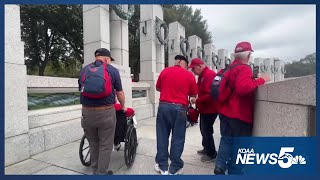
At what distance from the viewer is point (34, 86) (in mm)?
3969

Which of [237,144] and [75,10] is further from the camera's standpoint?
[75,10]

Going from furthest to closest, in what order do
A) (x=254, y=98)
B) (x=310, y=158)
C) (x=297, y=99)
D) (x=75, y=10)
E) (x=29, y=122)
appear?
(x=75, y=10) < (x=29, y=122) < (x=254, y=98) < (x=310, y=158) < (x=297, y=99)

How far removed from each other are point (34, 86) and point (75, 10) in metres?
12.3

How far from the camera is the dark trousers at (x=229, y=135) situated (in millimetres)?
2730

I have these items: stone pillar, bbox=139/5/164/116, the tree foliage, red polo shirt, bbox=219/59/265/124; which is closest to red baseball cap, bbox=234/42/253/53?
red polo shirt, bbox=219/59/265/124

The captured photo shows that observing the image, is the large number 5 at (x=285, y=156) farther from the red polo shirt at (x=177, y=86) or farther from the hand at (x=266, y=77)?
the red polo shirt at (x=177, y=86)

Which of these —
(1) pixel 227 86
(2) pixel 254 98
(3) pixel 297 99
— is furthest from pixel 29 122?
(3) pixel 297 99

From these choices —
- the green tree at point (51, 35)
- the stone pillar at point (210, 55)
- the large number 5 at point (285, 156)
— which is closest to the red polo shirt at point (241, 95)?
the large number 5 at point (285, 156)

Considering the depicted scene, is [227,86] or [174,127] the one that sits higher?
[227,86]

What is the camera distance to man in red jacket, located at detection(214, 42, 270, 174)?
8.39 feet

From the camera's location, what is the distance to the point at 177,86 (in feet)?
10.0

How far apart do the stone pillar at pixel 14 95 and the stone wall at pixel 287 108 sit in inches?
134

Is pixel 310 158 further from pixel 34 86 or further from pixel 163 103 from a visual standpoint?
pixel 34 86

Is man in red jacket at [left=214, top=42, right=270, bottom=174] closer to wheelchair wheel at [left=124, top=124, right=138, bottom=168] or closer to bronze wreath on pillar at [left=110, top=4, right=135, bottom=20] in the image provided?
wheelchair wheel at [left=124, top=124, right=138, bottom=168]
